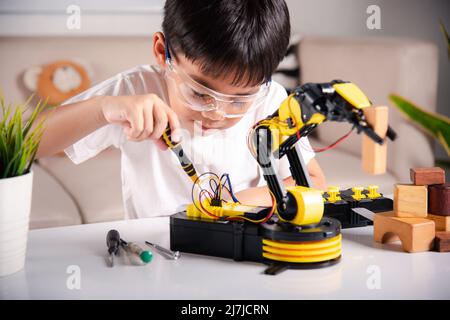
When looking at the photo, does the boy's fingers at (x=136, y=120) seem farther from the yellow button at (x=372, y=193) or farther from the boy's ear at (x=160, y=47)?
the yellow button at (x=372, y=193)

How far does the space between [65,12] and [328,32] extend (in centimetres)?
125

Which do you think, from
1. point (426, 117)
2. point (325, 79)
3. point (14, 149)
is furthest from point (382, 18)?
point (14, 149)

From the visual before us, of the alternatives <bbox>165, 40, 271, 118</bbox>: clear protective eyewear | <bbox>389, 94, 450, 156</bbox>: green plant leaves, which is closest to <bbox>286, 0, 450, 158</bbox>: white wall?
<bbox>389, 94, 450, 156</bbox>: green plant leaves

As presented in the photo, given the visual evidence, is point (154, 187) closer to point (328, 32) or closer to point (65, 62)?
point (65, 62)

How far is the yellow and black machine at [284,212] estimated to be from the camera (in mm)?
878

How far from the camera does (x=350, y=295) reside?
82 centimetres

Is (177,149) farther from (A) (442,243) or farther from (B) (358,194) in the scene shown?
(A) (442,243)

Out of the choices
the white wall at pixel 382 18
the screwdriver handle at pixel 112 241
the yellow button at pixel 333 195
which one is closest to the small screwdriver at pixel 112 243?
the screwdriver handle at pixel 112 241

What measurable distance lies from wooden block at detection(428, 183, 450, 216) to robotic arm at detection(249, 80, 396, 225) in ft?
0.68

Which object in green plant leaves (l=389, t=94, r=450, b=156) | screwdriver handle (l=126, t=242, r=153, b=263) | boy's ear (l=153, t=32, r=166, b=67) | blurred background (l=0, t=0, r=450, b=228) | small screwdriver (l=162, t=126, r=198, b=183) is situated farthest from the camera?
blurred background (l=0, t=0, r=450, b=228)

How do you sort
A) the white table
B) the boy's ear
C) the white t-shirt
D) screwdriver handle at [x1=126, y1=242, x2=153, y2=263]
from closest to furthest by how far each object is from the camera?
the white table → screwdriver handle at [x1=126, y1=242, x2=153, y2=263] → the boy's ear → the white t-shirt

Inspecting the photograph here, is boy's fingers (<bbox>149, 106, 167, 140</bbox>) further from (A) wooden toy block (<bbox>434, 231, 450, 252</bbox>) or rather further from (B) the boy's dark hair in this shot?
(A) wooden toy block (<bbox>434, 231, 450, 252</bbox>)

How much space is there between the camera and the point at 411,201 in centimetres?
101

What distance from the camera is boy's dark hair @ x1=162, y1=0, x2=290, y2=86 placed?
108cm
